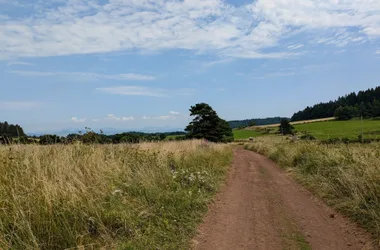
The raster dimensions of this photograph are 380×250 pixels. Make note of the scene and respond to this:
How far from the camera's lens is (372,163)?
7.87m

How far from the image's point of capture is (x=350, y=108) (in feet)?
309

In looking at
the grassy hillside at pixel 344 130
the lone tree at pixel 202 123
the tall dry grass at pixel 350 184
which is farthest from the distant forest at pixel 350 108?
the tall dry grass at pixel 350 184

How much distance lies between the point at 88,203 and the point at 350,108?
104036 millimetres

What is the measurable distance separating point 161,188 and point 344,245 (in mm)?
4118

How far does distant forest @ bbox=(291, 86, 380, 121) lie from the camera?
8799 centimetres

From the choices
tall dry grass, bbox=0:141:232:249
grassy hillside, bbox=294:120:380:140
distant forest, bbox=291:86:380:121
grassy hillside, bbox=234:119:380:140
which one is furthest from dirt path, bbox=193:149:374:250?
distant forest, bbox=291:86:380:121

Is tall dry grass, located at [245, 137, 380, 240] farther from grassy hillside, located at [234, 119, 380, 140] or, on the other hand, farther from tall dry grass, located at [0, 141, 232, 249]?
grassy hillside, located at [234, 119, 380, 140]

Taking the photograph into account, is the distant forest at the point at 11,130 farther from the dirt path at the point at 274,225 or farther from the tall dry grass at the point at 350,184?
the tall dry grass at the point at 350,184

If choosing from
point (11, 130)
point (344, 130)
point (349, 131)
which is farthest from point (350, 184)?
point (344, 130)

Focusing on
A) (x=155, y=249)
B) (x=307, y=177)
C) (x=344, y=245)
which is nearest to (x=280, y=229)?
(x=344, y=245)

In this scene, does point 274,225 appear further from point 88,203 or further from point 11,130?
point 11,130

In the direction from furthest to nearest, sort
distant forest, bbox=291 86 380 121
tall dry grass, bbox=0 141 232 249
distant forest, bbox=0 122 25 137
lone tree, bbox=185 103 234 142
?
distant forest, bbox=291 86 380 121, lone tree, bbox=185 103 234 142, distant forest, bbox=0 122 25 137, tall dry grass, bbox=0 141 232 249

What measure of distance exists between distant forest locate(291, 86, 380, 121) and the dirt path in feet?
257

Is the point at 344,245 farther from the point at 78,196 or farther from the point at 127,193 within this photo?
the point at 78,196
